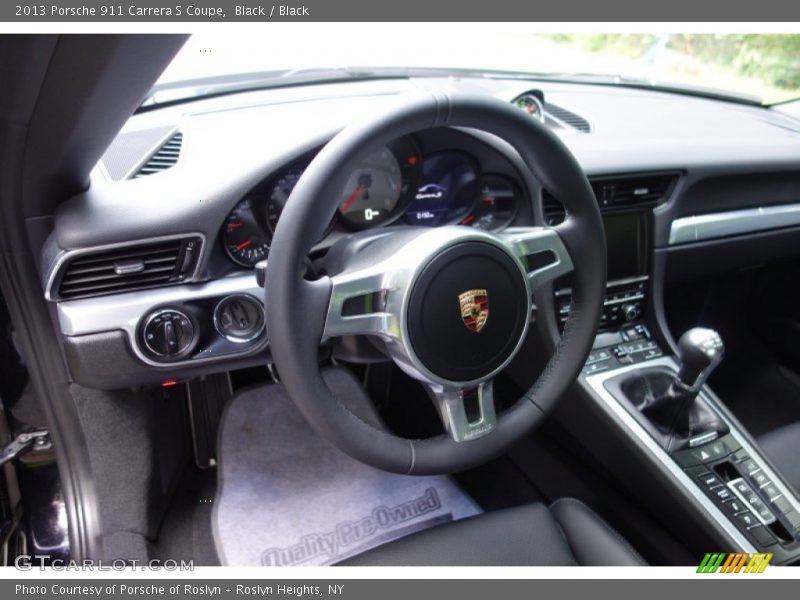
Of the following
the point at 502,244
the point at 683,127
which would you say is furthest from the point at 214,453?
the point at 683,127

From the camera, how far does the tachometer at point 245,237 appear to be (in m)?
1.25

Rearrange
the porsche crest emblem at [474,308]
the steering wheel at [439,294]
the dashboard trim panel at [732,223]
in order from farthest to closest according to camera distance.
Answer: the dashboard trim panel at [732,223] < the porsche crest emblem at [474,308] < the steering wheel at [439,294]

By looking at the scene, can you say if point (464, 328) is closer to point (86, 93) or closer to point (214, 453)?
point (86, 93)

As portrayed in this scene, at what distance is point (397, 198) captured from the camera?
1367 millimetres

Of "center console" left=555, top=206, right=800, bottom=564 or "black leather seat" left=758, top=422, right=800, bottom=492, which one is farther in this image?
"black leather seat" left=758, top=422, right=800, bottom=492

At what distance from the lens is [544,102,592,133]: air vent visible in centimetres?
180

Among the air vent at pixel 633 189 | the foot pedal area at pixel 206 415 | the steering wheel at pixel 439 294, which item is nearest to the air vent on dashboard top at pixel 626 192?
the air vent at pixel 633 189

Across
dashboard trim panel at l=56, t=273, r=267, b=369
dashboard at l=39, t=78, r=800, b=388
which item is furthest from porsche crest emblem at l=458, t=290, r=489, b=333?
dashboard trim panel at l=56, t=273, r=267, b=369

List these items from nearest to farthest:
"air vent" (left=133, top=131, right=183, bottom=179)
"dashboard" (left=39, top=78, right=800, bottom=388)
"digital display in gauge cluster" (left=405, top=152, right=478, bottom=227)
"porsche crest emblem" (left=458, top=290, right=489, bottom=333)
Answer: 1. "porsche crest emblem" (left=458, top=290, right=489, bottom=333)
2. "dashboard" (left=39, top=78, right=800, bottom=388)
3. "air vent" (left=133, top=131, right=183, bottom=179)
4. "digital display in gauge cluster" (left=405, top=152, right=478, bottom=227)

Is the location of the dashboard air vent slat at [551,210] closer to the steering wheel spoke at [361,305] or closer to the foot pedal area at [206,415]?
the steering wheel spoke at [361,305]

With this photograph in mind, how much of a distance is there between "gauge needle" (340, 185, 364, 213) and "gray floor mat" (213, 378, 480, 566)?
843 mm

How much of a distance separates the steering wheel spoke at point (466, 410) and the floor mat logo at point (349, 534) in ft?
2.55

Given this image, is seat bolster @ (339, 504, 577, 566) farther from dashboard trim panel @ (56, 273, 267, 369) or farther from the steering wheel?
dashboard trim panel @ (56, 273, 267, 369)

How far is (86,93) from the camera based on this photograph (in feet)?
2.98
